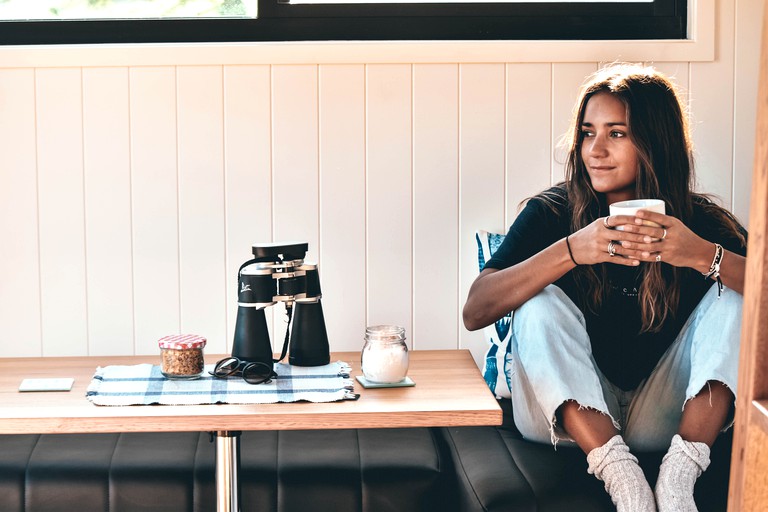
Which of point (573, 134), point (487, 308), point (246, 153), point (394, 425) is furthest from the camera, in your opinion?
point (246, 153)

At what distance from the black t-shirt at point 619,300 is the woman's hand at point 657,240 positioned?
0.19 m

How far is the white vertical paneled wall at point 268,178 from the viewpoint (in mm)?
2236

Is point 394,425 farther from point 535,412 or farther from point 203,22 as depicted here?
point 203,22

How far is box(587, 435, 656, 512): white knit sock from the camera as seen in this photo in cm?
147

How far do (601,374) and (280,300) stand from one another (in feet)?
2.17

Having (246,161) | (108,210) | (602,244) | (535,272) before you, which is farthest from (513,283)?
(108,210)

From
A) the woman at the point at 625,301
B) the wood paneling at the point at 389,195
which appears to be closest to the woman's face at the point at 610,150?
the woman at the point at 625,301

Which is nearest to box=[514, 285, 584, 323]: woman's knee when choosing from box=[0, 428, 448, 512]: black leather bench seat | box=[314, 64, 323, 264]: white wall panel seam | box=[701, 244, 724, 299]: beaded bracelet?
box=[701, 244, 724, 299]: beaded bracelet

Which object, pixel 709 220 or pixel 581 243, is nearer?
pixel 581 243

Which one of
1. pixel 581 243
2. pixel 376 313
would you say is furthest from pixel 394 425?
pixel 376 313

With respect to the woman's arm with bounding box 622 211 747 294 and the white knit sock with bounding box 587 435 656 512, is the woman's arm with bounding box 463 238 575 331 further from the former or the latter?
the white knit sock with bounding box 587 435 656 512

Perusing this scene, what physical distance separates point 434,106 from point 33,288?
107 cm

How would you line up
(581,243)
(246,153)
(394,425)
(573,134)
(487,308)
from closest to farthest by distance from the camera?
(394,425)
(581,243)
(487,308)
(573,134)
(246,153)

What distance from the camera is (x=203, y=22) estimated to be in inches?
89.2
